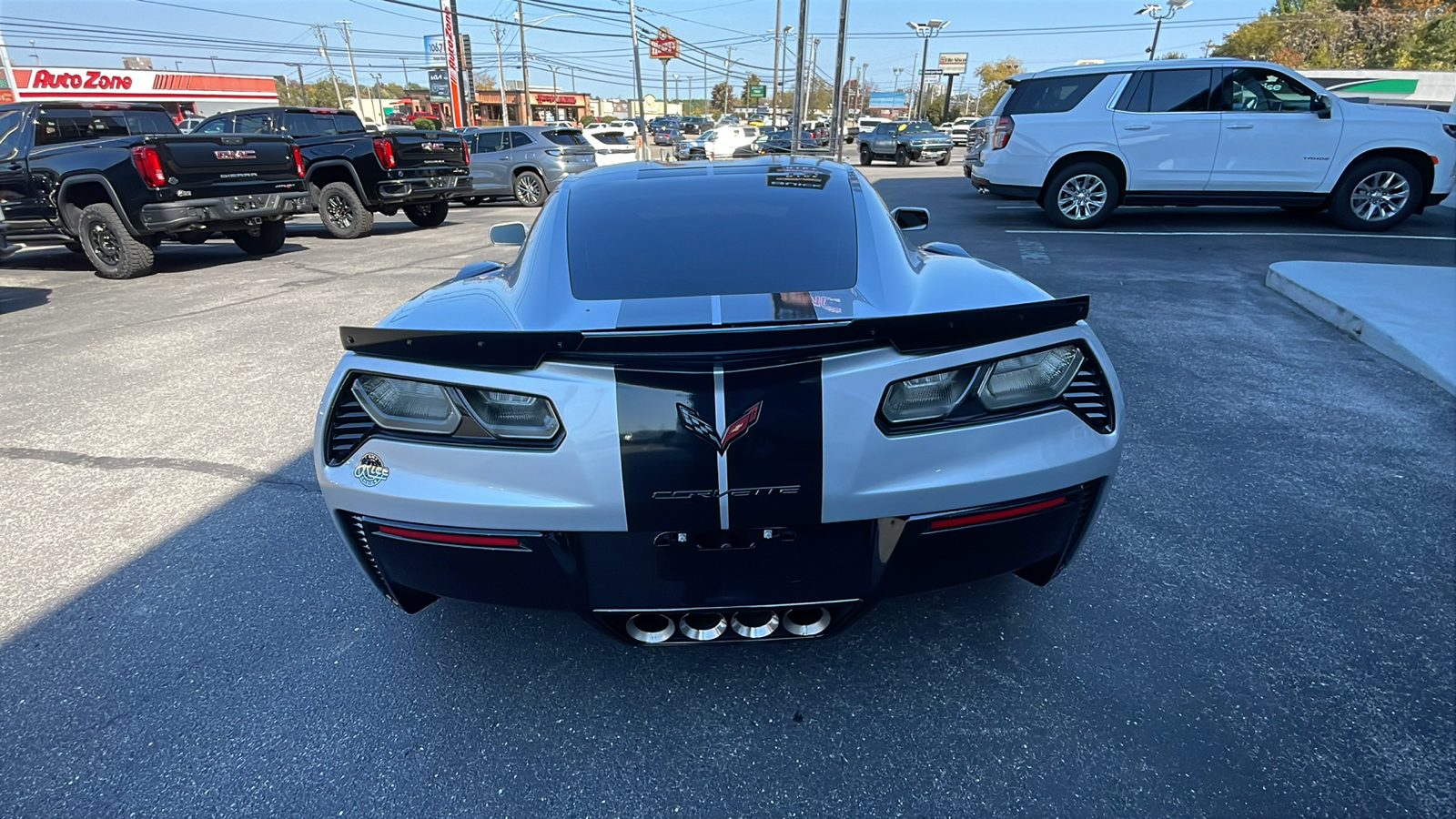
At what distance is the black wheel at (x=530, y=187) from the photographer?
51.3 feet

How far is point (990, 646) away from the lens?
7.07 feet

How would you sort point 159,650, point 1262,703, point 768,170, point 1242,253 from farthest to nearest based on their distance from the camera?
point 1242,253 < point 768,170 < point 159,650 < point 1262,703

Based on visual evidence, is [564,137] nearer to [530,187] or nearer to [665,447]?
[530,187]

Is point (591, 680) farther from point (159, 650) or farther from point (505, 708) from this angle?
point (159, 650)

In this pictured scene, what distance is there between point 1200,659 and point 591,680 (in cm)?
170

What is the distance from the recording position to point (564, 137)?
15.6 m

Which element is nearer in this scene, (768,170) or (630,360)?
(630,360)

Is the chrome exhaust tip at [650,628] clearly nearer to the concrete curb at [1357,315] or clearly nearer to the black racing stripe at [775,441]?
the black racing stripe at [775,441]

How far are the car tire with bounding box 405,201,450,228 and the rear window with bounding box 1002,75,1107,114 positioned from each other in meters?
9.18

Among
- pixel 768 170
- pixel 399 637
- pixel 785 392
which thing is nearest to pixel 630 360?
pixel 785 392

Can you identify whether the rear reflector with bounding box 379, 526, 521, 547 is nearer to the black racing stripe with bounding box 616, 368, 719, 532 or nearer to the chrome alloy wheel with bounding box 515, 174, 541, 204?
the black racing stripe with bounding box 616, 368, 719, 532

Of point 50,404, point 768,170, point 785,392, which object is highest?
point 768,170

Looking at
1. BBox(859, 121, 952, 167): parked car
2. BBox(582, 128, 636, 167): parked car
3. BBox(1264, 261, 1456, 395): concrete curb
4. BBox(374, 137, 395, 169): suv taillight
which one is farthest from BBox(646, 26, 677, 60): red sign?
BBox(1264, 261, 1456, 395): concrete curb

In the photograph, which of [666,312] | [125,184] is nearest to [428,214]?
[125,184]
